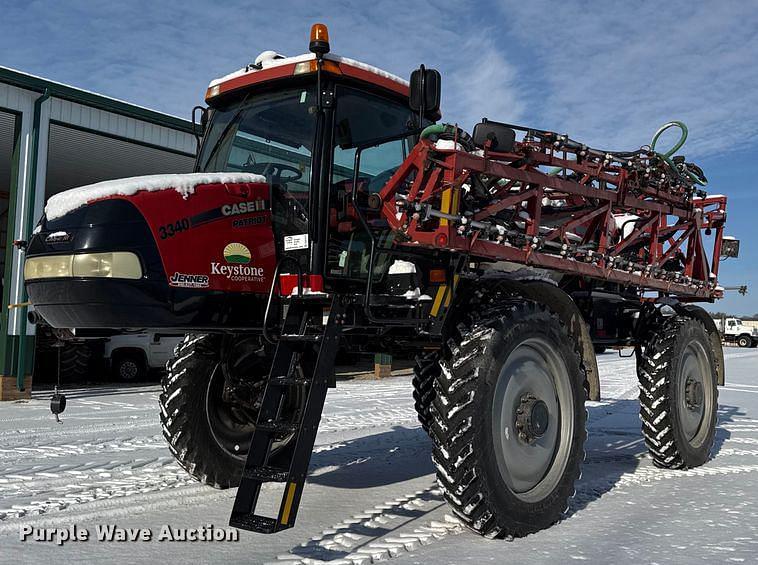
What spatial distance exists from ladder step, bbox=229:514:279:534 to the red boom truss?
169cm

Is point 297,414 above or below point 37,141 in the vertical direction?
below

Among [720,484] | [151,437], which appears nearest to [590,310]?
[720,484]

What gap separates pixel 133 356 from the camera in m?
15.3

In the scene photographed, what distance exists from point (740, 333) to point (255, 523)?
55755 mm

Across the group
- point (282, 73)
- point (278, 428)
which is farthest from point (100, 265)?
point (282, 73)

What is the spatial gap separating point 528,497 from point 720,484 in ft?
7.10

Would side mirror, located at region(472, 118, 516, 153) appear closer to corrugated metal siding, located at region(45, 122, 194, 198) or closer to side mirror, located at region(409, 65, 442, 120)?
side mirror, located at region(409, 65, 442, 120)

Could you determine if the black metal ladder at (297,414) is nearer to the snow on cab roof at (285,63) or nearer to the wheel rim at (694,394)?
the snow on cab roof at (285,63)

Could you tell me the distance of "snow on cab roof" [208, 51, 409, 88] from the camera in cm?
418

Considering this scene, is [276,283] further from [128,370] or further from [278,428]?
A: [128,370]

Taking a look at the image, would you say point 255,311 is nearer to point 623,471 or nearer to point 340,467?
point 340,467

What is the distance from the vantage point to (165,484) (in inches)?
201

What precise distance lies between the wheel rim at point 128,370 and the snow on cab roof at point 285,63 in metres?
11.7

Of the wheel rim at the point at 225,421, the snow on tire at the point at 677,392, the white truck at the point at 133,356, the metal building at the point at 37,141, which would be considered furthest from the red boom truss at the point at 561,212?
the white truck at the point at 133,356
